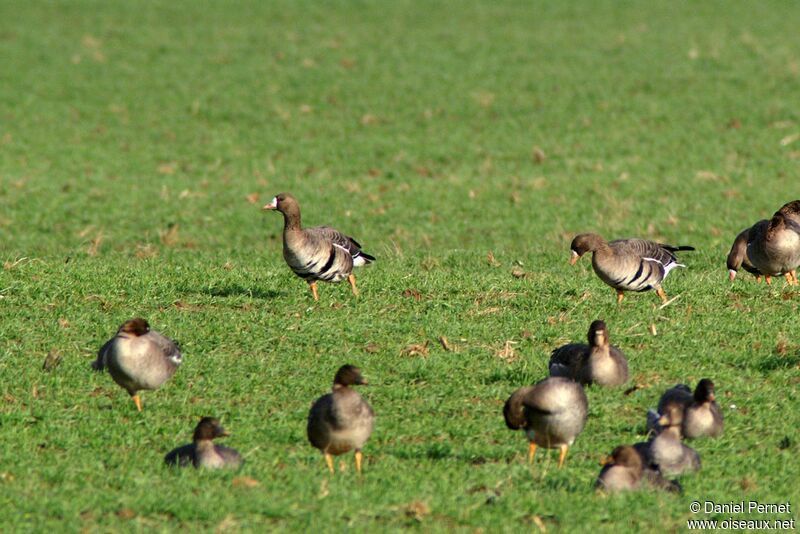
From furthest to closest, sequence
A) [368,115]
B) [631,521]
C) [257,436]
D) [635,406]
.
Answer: [368,115]
[635,406]
[257,436]
[631,521]

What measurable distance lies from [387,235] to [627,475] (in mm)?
13861

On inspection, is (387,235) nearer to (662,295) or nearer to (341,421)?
(662,295)

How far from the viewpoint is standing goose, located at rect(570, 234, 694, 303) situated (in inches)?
612

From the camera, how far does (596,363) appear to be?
12.6 m

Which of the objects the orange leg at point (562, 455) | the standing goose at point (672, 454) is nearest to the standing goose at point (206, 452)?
the orange leg at point (562, 455)

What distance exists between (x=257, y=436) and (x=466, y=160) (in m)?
18.6

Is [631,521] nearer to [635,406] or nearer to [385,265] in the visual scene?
[635,406]

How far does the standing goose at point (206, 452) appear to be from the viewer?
1044 centimetres

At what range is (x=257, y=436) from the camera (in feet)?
38.2

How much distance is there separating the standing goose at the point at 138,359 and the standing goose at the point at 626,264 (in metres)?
6.04

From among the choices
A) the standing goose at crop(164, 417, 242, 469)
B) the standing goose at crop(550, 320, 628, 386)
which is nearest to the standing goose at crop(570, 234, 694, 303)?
the standing goose at crop(550, 320, 628, 386)

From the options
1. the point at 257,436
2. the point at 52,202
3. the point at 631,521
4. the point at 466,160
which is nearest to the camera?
the point at 631,521

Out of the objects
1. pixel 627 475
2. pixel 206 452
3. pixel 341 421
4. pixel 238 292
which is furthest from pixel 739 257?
pixel 206 452

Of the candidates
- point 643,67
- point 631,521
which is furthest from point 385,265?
point 643,67
